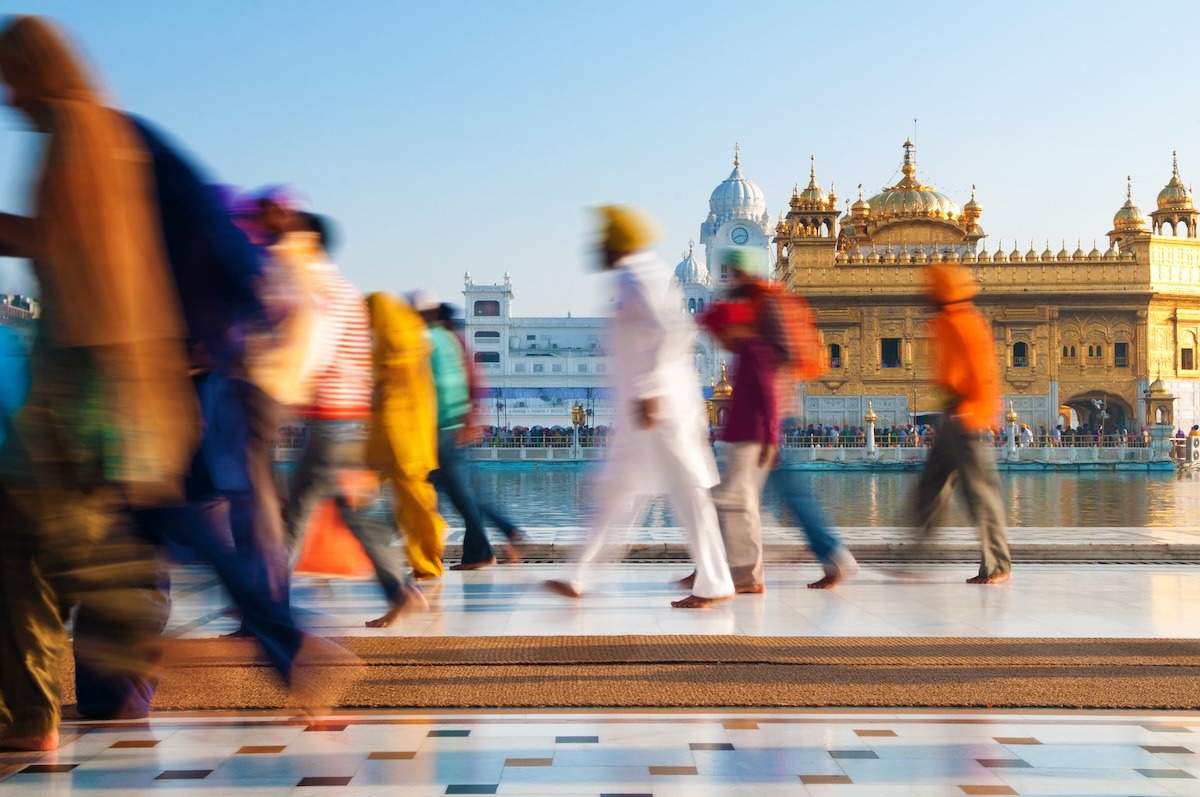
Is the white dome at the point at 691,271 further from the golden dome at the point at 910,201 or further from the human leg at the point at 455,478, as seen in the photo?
the human leg at the point at 455,478

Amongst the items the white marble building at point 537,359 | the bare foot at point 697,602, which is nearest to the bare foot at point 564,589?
the bare foot at point 697,602

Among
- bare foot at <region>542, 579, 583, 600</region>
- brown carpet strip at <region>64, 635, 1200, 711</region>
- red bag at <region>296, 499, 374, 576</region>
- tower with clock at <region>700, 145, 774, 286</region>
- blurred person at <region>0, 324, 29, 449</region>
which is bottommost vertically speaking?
brown carpet strip at <region>64, 635, 1200, 711</region>

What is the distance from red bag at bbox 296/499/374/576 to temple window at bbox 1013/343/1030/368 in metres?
47.3

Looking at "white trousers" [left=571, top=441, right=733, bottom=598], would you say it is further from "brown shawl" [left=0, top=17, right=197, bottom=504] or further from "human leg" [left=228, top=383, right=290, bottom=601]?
"brown shawl" [left=0, top=17, right=197, bottom=504]

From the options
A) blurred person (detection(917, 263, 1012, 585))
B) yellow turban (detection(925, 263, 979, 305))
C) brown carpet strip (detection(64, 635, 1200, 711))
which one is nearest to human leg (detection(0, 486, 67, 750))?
brown carpet strip (detection(64, 635, 1200, 711))

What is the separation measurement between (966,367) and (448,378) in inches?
98.2

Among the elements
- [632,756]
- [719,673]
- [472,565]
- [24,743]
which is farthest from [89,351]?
[472,565]

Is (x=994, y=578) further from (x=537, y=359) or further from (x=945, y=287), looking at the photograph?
(x=537, y=359)

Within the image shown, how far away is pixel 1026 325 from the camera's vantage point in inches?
1940

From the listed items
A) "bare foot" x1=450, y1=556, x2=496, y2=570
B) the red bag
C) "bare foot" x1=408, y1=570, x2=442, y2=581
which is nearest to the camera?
the red bag

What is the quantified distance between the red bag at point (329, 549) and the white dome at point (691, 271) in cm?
8201

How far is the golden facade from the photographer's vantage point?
48.7 meters

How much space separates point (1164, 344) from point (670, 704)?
50.6 m

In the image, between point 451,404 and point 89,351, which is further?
point 451,404
